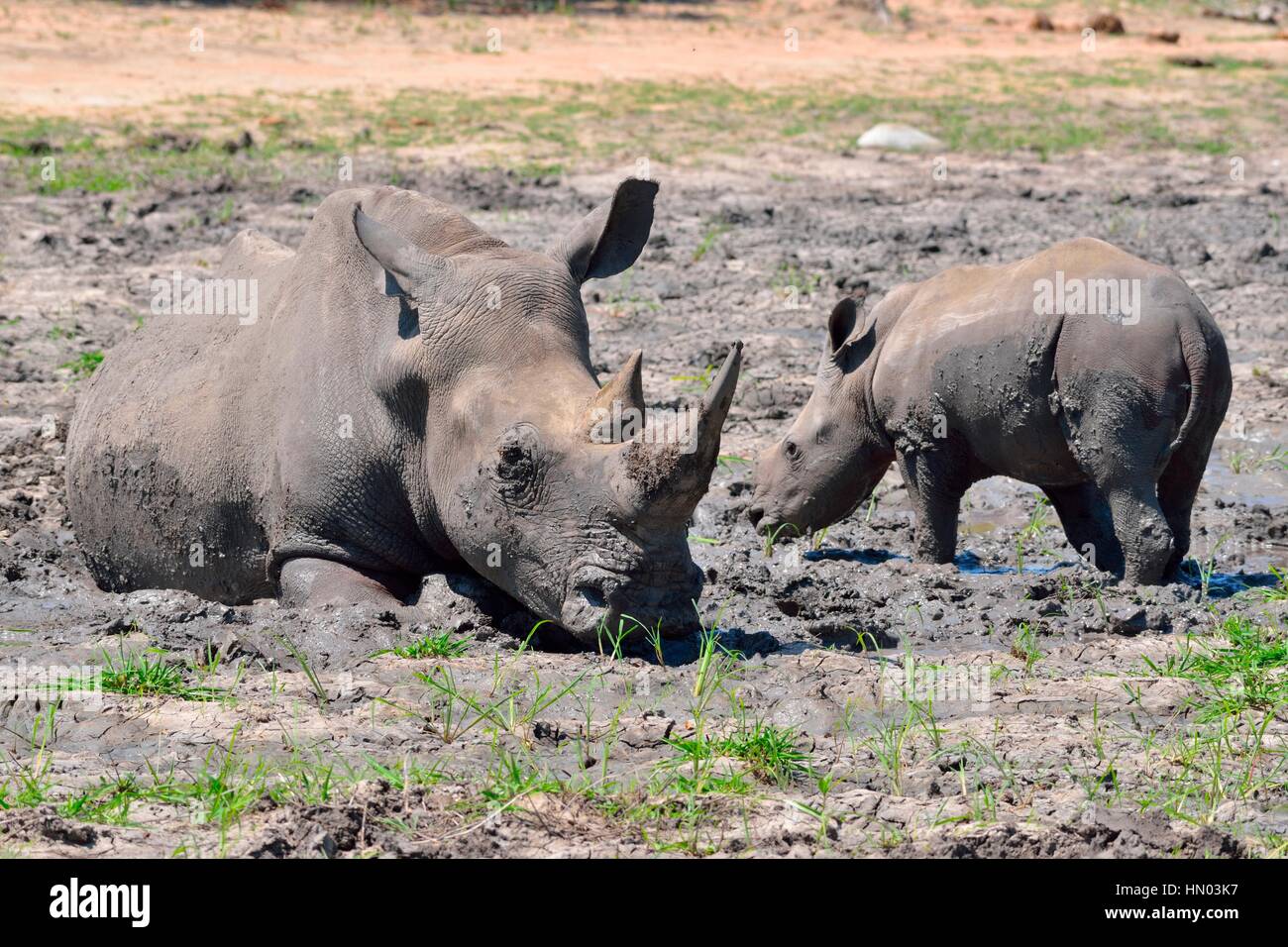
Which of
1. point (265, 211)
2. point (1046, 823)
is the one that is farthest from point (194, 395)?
point (265, 211)

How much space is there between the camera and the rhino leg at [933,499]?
7.04 meters

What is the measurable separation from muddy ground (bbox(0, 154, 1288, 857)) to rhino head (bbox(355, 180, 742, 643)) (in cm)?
24

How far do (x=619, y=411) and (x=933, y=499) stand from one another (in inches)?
92.9

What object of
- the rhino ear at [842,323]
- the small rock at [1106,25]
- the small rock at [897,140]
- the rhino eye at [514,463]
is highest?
the small rock at [1106,25]

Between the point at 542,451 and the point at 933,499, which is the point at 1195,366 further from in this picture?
the point at 542,451

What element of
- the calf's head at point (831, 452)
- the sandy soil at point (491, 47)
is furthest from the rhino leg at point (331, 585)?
the sandy soil at point (491, 47)

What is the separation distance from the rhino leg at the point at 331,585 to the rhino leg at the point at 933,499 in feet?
7.45

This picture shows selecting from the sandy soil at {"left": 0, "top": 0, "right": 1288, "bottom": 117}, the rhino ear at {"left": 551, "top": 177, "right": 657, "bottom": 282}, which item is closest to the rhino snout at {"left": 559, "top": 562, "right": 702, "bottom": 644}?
the rhino ear at {"left": 551, "top": 177, "right": 657, "bottom": 282}

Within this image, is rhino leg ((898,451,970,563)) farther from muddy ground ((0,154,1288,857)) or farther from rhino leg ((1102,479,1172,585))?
rhino leg ((1102,479,1172,585))

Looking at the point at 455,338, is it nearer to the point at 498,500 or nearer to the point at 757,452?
the point at 498,500

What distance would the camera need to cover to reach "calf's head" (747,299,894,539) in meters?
7.37

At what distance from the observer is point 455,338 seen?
5.53 meters

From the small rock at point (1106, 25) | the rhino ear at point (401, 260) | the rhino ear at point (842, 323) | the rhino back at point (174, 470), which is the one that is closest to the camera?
the rhino ear at point (401, 260)

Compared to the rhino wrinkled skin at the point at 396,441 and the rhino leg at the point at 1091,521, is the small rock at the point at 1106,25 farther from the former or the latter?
the rhino wrinkled skin at the point at 396,441
